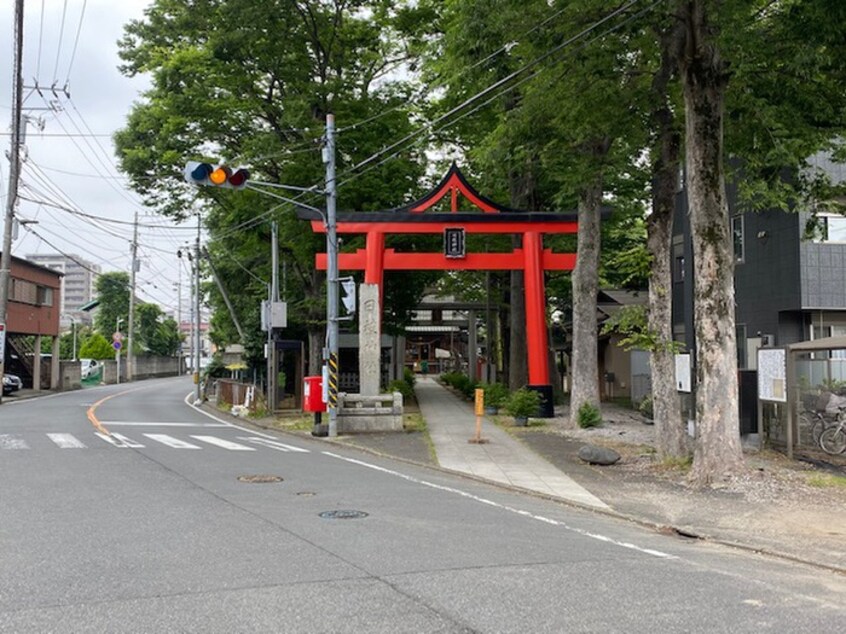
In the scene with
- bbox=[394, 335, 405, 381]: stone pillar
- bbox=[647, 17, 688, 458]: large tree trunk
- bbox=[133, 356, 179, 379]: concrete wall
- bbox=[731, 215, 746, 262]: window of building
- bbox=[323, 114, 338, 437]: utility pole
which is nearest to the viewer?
bbox=[647, 17, 688, 458]: large tree trunk

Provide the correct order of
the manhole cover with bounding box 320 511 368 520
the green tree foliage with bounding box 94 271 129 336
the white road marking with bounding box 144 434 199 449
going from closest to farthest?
the manhole cover with bounding box 320 511 368 520
the white road marking with bounding box 144 434 199 449
the green tree foliage with bounding box 94 271 129 336

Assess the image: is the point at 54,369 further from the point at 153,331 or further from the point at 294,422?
the point at 153,331

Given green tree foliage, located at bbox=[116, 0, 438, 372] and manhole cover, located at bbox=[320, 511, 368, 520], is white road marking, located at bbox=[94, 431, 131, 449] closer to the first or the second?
manhole cover, located at bbox=[320, 511, 368, 520]

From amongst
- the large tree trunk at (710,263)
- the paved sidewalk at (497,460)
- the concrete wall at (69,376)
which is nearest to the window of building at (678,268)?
the paved sidewalk at (497,460)

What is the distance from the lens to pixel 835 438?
45.3 feet

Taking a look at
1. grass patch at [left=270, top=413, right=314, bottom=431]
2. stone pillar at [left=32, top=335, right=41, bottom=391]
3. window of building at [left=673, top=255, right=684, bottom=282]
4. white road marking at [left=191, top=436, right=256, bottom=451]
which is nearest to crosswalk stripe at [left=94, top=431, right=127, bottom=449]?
white road marking at [left=191, top=436, right=256, bottom=451]

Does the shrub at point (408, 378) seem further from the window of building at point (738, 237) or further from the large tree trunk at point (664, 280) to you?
the large tree trunk at point (664, 280)

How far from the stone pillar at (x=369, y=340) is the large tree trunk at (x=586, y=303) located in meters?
5.75

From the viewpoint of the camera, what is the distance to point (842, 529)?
925 cm

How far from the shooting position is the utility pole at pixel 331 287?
19.4 m

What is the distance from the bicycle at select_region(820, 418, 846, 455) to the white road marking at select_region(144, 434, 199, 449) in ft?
41.4

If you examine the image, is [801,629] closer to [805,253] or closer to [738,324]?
[805,253]

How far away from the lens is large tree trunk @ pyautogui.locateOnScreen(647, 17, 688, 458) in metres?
14.2

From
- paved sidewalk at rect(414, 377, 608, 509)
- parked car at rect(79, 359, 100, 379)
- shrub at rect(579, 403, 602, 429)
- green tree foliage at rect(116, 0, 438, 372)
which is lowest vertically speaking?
paved sidewalk at rect(414, 377, 608, 509)
